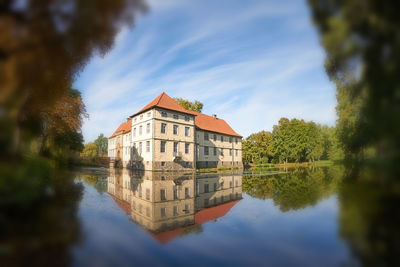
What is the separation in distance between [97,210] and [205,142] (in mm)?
30739

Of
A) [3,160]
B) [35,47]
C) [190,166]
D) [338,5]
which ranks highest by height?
[338,5]

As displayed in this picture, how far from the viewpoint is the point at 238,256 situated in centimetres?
413

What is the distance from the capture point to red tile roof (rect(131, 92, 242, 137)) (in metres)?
30.8

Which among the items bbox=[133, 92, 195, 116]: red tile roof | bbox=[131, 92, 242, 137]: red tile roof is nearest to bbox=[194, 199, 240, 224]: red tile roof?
bbox=[131, 92, 242, 137]: red tile roof

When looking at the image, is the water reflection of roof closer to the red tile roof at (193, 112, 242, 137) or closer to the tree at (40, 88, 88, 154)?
the tree at (40, 88, 88, 154)

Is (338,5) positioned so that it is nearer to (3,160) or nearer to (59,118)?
(3,160)

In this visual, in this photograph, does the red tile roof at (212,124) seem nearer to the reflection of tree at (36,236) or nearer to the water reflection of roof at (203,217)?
the water reflection of roof at (203,217)

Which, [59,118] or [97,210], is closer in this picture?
[97,210]

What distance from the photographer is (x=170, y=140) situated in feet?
101

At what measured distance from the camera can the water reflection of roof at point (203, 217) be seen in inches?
206

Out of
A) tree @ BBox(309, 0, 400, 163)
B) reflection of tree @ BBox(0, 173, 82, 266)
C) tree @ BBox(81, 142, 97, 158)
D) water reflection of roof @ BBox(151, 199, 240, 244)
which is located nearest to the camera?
reflection of tree @ BBox(0, 173, 82, 266)

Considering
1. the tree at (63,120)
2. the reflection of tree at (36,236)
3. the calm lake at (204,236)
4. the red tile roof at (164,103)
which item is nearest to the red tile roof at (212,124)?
the red tile roof at (164,103)

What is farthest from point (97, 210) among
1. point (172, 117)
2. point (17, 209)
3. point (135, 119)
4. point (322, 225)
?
point (135, 119)

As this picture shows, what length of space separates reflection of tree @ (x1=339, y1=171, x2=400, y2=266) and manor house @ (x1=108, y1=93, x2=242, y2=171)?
83.9 ft
